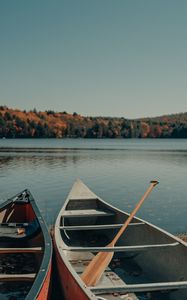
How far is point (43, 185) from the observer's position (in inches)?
1448

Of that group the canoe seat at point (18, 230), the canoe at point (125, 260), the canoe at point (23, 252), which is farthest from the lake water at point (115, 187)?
the canoe at point (125, 260)

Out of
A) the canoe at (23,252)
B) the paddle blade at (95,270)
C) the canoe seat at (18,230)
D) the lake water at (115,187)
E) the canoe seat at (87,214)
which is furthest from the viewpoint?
the lake water at (115,187)

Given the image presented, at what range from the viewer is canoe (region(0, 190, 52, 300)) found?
8032 mm

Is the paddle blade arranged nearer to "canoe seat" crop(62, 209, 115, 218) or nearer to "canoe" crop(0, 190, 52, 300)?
"canoe" crop(0, 190, 52, 300)

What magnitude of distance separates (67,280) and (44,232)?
303 centimetres

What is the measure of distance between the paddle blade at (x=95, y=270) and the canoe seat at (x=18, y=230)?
321 centimetres

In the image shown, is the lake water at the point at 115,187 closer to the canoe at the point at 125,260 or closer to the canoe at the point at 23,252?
the canoe at the point at 23,252

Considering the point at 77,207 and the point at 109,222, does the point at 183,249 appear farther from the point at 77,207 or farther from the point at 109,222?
the point at 77,207

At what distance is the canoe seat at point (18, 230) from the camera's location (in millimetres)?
12711

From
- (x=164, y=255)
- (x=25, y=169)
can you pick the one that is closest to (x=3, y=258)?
(x=164, y=255)

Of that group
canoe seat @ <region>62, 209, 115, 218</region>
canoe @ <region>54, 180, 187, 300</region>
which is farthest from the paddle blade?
canoe seat @ <region>62, 209, 115, 218</region>

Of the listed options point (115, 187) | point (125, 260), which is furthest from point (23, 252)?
point (115, 187)

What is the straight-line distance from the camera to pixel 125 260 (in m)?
11.6

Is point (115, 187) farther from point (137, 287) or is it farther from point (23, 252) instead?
point (137, 287)
